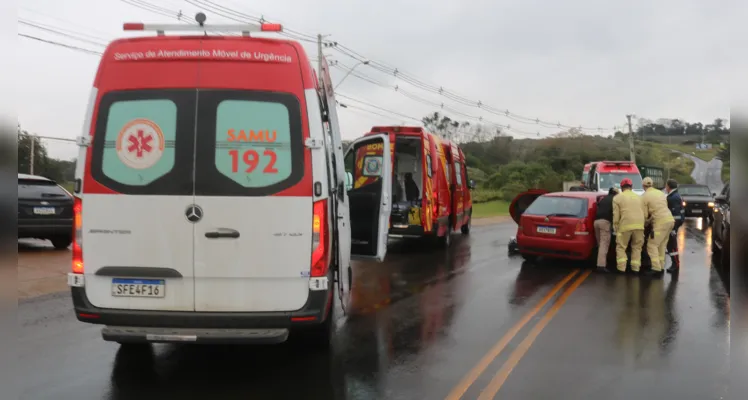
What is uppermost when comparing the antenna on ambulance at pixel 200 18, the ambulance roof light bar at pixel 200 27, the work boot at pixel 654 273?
the antenna on ambulance at pixel 200 18

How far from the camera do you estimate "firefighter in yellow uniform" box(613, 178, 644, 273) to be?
10.3 m

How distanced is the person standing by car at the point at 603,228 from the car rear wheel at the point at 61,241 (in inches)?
433

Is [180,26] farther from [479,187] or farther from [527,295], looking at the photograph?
[479,187]

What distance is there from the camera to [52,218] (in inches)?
460

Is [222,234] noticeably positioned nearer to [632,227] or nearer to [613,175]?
[632,227]

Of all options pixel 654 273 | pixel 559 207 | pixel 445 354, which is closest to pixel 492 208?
pixel 559 207

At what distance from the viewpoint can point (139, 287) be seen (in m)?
→ 4.50

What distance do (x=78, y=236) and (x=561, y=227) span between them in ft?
28.7

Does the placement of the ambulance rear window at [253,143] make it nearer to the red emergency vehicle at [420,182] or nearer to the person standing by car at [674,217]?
the red emergency vehicle at [420,182]

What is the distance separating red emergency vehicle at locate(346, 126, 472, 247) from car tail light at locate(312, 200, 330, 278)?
6.99 metres

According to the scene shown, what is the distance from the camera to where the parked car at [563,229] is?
10820 mm

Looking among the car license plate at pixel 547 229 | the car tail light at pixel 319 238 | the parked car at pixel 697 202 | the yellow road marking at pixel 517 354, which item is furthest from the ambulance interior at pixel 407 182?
the parked car at pixel 697 202

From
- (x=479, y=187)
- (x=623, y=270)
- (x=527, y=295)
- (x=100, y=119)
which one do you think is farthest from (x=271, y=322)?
(x=479, y=187)

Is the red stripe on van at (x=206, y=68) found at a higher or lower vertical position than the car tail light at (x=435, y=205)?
higher
